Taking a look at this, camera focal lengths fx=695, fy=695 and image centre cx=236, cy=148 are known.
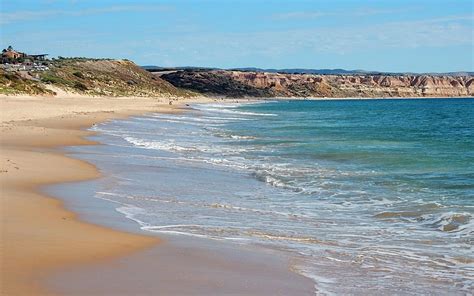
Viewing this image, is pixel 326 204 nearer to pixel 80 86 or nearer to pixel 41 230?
pixel 41 230

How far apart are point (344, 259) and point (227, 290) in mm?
2248

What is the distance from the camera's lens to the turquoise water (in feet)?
26.1

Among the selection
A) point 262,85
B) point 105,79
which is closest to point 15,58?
point 105,79

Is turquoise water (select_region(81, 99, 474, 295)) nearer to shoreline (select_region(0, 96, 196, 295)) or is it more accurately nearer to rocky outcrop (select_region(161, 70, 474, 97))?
shoreline (select_region(0, 96, 196, 295))

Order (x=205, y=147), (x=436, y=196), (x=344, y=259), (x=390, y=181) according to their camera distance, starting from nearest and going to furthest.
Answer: (x=344, y=259) → (x=436, y=196) → (x=390, y=181) → (x=205, y=147)

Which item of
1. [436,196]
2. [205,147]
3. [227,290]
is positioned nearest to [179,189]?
[436,196]

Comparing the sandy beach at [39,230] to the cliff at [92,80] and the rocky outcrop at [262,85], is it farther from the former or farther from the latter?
the rocky outcrop at [262,85]

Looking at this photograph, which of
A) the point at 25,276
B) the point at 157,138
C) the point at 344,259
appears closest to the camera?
the point at 25,276

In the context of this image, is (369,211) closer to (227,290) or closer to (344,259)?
(344,259)

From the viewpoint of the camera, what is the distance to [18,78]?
5566cm

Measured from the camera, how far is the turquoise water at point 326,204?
314 inches

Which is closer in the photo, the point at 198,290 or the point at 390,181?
the point at 198,290

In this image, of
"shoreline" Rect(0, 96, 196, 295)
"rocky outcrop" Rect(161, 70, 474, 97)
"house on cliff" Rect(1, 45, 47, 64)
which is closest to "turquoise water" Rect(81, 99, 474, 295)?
"shoreline" Rect(0, 96, 196, 295)

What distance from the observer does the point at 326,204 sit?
41.7 feet
